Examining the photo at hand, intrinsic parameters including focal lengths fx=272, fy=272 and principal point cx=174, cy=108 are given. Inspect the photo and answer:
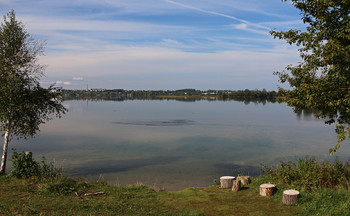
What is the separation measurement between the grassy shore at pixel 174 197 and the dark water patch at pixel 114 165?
20.9 feet

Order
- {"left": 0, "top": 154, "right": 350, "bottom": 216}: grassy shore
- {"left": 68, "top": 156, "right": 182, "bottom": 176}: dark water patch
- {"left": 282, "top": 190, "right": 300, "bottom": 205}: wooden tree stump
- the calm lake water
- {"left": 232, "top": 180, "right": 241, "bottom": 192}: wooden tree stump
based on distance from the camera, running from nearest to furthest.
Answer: {"left": 0, "top": 154, "right": 350, "bottom": 216}: grassy shore
{"left": 282, "top": 190, "right": 300, "bottom": 205}: wooden tree stump
{"left": 232, "top": 180, "right": 241, "bottom": 192}: wooden tree stump
the calm lake water
{"left": 68, "top": 156, "right": 182, "bottom": 176}: dark water patch

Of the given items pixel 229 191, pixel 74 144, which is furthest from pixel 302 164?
pixel 74 144

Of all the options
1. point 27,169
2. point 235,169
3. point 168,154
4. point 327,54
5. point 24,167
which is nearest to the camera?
point 327,54

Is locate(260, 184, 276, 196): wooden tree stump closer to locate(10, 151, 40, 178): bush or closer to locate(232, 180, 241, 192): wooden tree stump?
locate(232, 180, 241, 192): wooden tree stump

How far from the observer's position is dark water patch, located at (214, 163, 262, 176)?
2081 cm

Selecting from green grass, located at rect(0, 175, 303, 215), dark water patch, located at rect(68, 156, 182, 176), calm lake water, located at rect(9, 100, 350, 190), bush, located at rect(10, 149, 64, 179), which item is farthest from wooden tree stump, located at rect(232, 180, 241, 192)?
dark water patch, located at rect(68, 156, 182, 176)

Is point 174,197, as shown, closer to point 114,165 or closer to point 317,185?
Result: point 317,185

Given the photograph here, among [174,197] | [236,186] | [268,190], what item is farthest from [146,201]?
[268,190]

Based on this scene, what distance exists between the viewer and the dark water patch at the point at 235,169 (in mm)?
20812

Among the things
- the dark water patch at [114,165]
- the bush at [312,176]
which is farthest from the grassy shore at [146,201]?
the dark water patch at [114,165]

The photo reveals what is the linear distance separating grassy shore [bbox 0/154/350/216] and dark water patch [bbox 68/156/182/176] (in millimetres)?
6359

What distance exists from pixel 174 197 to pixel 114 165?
38.5 feet

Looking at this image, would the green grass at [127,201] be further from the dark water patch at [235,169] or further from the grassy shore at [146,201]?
the dark water patch at [235,169]

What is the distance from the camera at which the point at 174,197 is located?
1288 centimetres
